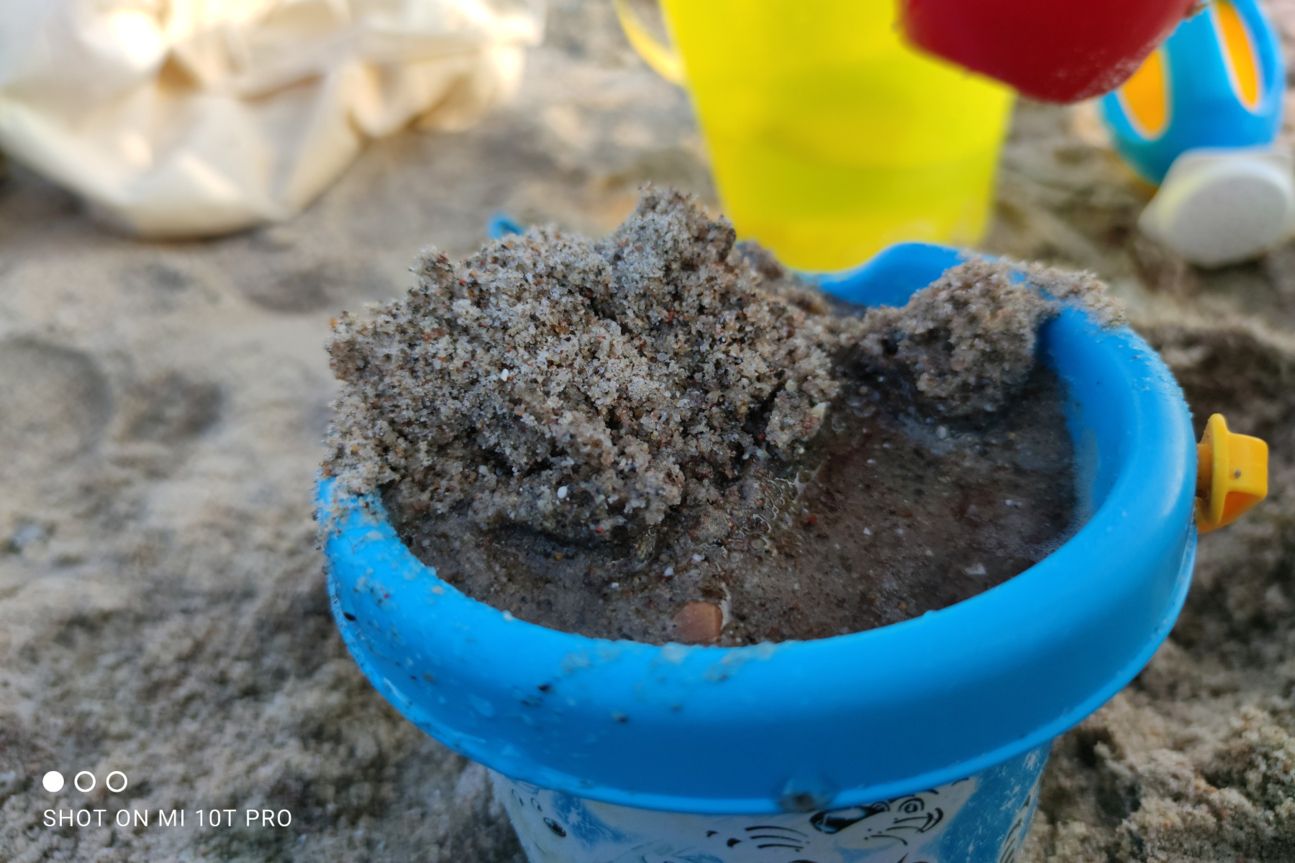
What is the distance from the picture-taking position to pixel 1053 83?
77 centimetres

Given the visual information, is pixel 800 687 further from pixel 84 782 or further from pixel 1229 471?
pixel 84 782

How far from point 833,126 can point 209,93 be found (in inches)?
42.8

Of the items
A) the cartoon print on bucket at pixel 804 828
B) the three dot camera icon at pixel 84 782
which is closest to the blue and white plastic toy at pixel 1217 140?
the cartoon print on bucket at pixel 804 828

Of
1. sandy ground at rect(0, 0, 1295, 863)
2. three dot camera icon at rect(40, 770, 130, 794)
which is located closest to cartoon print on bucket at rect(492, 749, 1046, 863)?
sandy ground at rect(0, 0, 1295, 863)

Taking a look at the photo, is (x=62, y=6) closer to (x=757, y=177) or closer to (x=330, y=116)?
(x=330, y=116)

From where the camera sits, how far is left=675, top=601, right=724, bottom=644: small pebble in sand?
23.1 inches

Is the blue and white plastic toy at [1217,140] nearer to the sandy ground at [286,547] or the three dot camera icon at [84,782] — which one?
the sandy ground at [286,547]

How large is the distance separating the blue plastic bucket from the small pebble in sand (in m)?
0.07

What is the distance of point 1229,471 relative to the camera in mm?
641

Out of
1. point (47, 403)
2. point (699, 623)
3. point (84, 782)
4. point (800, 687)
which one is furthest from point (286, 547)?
point (800, 687)

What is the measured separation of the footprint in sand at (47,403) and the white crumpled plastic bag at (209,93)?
1.17 feet

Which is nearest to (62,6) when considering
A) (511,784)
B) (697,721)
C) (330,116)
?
(330,116)

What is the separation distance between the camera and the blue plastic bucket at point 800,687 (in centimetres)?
50

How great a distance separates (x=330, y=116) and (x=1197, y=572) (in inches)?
60.7
